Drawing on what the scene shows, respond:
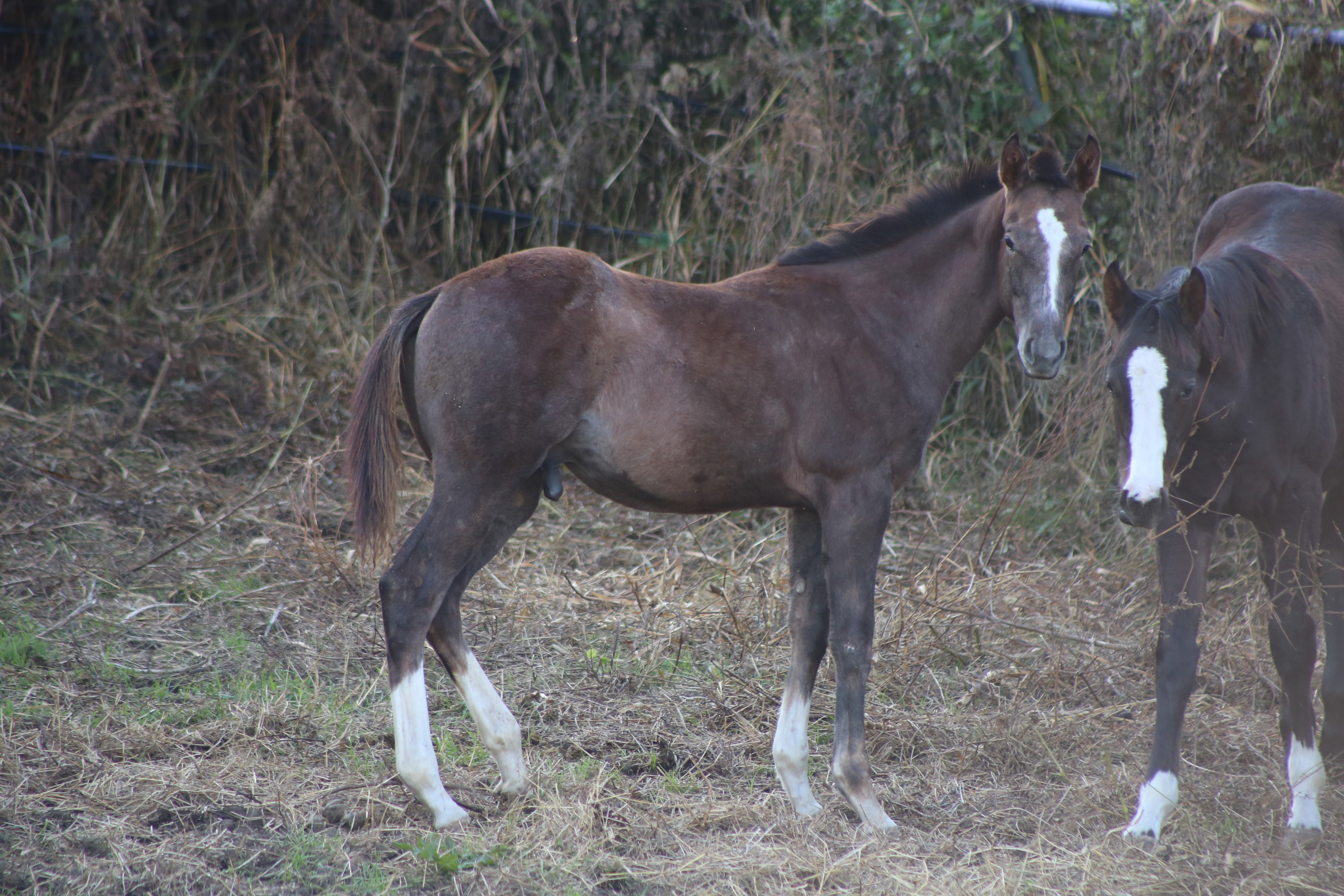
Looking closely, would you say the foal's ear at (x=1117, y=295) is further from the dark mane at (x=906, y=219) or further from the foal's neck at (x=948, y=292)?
the dark mane at (x=906, y=219)

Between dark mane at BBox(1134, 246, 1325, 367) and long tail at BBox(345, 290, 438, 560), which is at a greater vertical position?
dark mane at BBox(1134, 246, 1325, 367)

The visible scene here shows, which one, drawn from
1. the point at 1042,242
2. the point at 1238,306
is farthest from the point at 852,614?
the point at 1238,306

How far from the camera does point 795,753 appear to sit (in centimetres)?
364

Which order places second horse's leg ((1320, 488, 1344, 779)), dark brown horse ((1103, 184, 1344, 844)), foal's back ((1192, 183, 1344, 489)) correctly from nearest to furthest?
dark brown horse ((1103, 184, 1344, 844)) < foal's back ((1192, 183, 1344, 489)) < second horse's leg ((1320, 488, 1344, 779))

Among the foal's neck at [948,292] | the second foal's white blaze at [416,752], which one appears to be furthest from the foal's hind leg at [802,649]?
the second foal's white blaze at [416,752]

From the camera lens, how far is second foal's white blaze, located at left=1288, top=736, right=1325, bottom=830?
3428 millimetres

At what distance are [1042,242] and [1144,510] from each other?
88cm

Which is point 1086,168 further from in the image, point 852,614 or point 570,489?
point 570,489

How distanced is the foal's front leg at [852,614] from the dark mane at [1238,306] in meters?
0.97

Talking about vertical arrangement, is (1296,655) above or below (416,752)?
above

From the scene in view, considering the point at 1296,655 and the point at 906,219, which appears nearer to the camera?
the point at 1296,655

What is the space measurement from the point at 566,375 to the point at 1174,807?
220 cm

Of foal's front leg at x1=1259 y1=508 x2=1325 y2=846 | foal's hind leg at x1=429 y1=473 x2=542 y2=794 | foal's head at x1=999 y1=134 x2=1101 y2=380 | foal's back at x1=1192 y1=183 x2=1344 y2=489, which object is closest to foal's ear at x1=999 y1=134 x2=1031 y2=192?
foal's head at x1=999 y1=134 x2=1101 y2=380

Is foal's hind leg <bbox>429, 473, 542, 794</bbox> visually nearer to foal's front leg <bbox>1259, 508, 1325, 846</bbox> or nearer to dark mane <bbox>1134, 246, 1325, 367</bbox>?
dark mane <bbox>1134, 246, 1325, 367</bbox>
